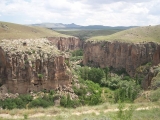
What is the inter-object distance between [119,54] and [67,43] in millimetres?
50424

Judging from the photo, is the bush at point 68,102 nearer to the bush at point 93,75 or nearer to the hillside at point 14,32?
the bush at point 93,75

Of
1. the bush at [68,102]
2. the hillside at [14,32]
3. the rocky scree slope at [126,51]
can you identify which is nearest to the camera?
the bush at [68,102]

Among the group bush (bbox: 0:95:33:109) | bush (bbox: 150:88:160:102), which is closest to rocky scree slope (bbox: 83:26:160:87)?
bush (bbox: 0:95:33:109)

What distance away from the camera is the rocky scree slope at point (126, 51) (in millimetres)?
72250

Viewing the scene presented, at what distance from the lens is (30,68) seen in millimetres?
42312

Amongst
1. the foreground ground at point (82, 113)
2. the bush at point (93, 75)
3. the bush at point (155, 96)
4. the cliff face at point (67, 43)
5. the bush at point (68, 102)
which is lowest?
the bush at point (68, 102)

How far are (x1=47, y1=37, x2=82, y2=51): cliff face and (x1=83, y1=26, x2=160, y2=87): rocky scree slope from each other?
22394 mm

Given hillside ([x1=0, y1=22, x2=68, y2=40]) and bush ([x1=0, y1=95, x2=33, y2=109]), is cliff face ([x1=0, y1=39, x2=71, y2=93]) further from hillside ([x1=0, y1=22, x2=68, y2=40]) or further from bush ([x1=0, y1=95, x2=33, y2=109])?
hillside ([x1=0, y1=22, x2=68, y2=40])

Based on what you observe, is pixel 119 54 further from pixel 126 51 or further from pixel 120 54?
pixel 126 51

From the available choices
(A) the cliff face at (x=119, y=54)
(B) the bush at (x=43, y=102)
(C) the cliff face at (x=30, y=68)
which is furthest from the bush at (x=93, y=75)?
(B) the bush at (x=43, y=102)

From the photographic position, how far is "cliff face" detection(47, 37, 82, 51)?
112375 mm

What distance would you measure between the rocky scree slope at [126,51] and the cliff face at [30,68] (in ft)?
96.1

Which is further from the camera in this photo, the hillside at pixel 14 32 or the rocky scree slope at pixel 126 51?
the rocky scree slope at pixel 126 51

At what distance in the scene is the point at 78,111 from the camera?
18500 millimetres
